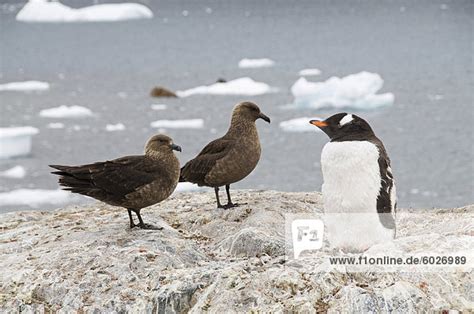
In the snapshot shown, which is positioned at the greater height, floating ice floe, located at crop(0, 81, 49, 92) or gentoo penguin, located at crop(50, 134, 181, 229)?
floating ice floe, located at crop(0, 81, 49, 92)

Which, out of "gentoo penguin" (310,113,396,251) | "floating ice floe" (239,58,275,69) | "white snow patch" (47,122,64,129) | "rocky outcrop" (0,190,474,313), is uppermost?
"floating ice floe" (239,58,275,69)

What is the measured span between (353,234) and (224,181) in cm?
157

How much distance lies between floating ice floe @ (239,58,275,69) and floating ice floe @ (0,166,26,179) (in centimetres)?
1456

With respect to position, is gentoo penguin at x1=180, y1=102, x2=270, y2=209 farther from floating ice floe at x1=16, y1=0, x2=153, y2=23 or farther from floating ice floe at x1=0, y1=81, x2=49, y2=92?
floating ice floe at x1=16, y1=0, x2=153, y2=23

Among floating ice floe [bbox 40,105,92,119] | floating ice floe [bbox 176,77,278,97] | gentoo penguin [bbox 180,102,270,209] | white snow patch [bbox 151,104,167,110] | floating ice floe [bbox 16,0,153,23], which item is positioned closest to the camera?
gentoo penguin [bbox 180,102,270,209]

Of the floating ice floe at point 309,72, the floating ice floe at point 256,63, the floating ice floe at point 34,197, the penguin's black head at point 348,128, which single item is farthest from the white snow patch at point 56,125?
the penguin's black head at point 348,128

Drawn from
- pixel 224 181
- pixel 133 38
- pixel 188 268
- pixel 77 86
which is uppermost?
pixel 133 38

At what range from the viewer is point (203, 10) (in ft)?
195

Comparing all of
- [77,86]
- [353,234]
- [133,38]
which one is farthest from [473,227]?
[133,38]

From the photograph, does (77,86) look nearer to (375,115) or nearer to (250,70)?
(250,70)

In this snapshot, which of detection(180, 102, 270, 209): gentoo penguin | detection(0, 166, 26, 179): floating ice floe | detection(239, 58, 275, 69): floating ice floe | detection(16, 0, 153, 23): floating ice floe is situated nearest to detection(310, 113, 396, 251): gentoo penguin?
detection(180, 102, 270, 209): gentoo penguin

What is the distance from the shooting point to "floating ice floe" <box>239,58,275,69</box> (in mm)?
32875

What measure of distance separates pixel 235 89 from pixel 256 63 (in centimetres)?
753

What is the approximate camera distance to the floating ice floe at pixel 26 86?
1160 inches
